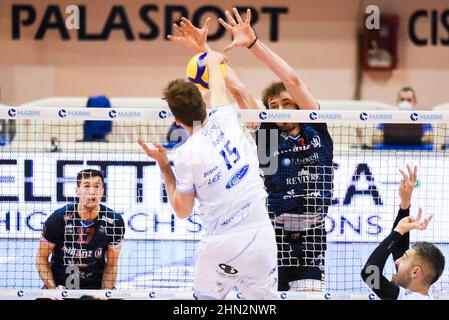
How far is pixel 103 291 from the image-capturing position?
6.41 metres

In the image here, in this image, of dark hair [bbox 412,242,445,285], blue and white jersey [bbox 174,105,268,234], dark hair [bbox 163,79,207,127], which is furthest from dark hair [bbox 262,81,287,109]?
dark hair [bbox 412,242,445,285]

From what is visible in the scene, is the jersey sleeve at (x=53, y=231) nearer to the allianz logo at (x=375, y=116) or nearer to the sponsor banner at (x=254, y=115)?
the sponsor banner at (x=254, y=115)

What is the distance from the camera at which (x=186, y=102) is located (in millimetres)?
5531

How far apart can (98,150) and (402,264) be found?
362 cm

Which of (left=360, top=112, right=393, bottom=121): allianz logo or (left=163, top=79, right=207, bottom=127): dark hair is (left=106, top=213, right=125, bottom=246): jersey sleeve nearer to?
(left=163, top=79, right=207, bottom=127): dark hair

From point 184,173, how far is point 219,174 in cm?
24

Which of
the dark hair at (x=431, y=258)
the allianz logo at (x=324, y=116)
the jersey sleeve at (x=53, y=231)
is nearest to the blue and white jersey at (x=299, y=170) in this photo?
the allianz logo at (x=324, y=116)

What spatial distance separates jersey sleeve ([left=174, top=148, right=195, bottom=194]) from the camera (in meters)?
5.50

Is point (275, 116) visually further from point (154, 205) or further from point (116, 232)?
point (154, 205)

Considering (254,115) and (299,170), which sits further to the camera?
(299,170)

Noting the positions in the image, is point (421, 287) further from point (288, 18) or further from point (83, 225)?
point (288, 18)

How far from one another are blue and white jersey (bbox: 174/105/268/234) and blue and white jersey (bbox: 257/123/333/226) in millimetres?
725

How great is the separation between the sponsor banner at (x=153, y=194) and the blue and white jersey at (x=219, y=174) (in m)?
2.85

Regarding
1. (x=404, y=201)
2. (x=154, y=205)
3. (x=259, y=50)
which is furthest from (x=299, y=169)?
(x=154, y=205)
